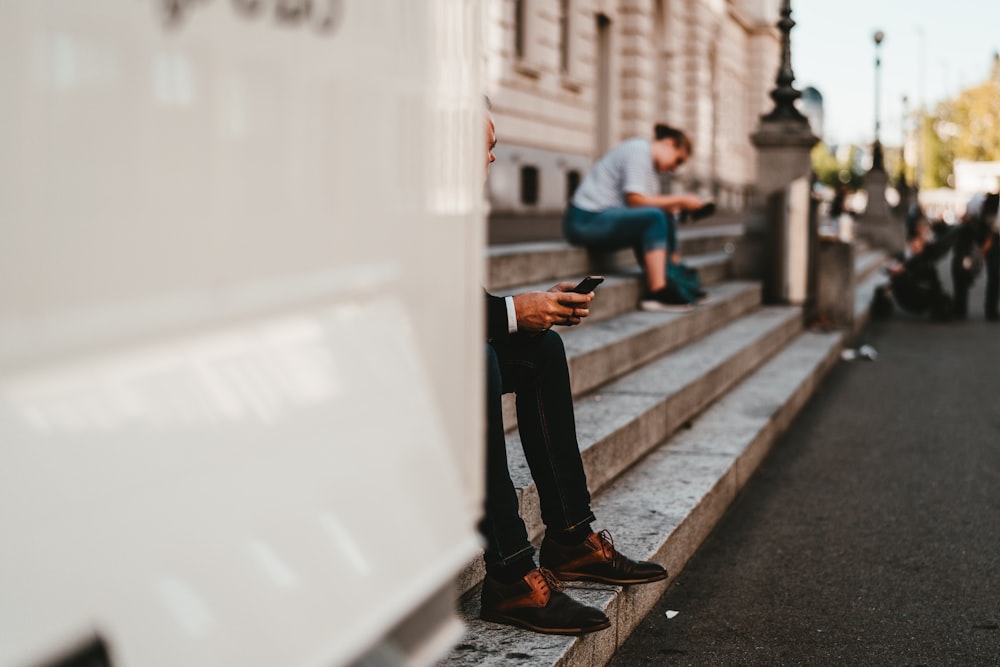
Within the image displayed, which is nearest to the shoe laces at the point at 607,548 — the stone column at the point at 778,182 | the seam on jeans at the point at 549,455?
the seam on jeans at the point at 549,455

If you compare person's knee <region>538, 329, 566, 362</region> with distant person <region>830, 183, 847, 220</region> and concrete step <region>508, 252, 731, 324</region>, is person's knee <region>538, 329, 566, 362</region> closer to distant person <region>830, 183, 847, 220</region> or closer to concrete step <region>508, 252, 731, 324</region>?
concrete step <region>508, 252, 731, 324</region>

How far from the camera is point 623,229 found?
29.0 ft

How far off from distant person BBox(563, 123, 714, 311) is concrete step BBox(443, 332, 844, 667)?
3.29 ft

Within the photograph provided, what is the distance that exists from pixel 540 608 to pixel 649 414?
244cm

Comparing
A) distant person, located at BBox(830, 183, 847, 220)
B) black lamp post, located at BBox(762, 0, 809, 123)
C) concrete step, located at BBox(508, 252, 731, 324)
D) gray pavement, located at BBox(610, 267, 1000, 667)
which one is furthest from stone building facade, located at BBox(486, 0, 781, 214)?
gray pavement, located at BBox(610, 267, 1000, 667)

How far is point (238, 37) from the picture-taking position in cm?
121

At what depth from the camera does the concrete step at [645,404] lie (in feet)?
14.3

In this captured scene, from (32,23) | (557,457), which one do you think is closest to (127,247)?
(32,23)

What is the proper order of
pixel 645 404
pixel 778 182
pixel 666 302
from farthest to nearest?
pixel 778 182 → pixel 666 302 → pixel 645 404

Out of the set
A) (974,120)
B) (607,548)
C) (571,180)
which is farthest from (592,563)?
(974,120)

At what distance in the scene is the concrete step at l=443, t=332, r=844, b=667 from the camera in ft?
10.7

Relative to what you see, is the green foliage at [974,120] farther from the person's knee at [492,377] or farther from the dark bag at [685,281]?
the person's knee at [492,377]

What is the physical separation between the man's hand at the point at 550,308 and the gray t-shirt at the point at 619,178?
18.5 ft

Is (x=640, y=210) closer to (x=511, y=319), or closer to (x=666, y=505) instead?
(x=666, y=505)
